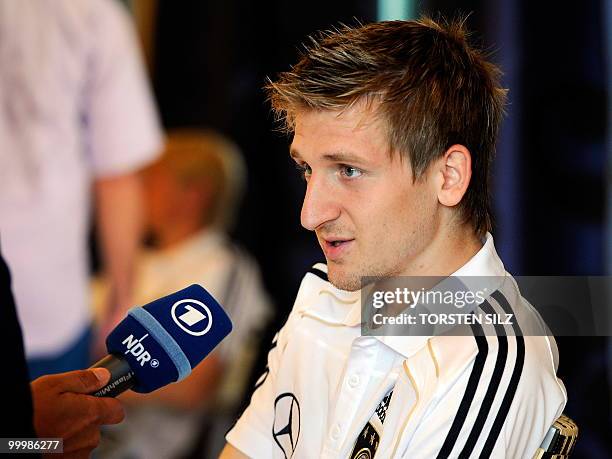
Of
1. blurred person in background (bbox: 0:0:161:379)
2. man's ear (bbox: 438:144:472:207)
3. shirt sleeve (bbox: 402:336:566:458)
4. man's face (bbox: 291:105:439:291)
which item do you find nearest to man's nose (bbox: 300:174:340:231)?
man's face (bbox: 291:105:439:291)

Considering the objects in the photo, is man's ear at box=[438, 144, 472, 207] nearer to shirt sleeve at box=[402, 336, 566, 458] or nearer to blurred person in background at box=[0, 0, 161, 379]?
shirt sleeve at box=[402, 336, 566, 458]

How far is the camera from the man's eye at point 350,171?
159 cm

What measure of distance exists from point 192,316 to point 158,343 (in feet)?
0.28

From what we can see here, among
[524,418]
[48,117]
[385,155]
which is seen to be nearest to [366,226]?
[385,155]

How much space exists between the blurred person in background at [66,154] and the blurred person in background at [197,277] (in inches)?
4.9

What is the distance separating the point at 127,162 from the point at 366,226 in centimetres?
230

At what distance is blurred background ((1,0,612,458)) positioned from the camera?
124 inches

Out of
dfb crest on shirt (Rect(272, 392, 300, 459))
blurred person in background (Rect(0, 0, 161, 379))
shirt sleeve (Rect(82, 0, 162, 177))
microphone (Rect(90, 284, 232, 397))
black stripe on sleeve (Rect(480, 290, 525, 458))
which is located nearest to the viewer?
black stripe on sleeve (Rect(480, 290, 525, 458))

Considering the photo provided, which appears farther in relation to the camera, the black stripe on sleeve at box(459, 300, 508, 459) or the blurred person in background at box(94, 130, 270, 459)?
the blurred person in background at box(94, 130, 270, 459)

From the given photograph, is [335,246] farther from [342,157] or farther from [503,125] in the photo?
[503,125]

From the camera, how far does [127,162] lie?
3.72 metres

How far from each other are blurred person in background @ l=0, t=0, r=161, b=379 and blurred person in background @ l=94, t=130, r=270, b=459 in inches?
4.9

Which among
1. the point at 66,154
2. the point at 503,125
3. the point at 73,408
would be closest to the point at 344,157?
the point at 73,408

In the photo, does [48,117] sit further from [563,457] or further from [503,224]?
[563,457]
